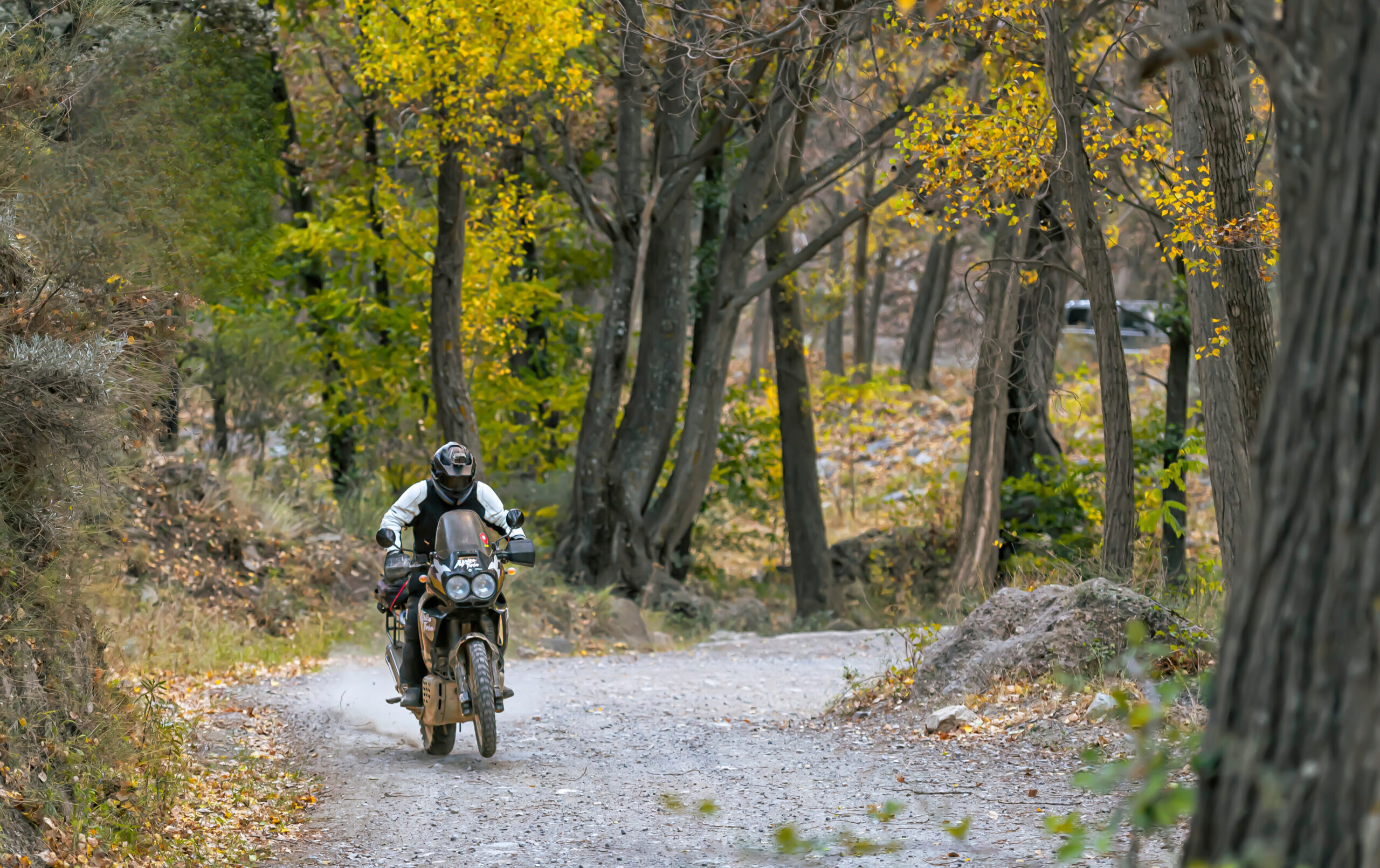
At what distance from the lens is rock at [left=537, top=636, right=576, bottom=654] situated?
49.8 ft

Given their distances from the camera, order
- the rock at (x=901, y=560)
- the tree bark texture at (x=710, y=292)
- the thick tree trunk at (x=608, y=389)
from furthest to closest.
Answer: the rock at (x=901, y=560)
the thick tree trunk at (x=608, y=389)
the tree bark texture at (x=710, y=292)

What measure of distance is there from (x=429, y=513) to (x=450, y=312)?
27.3ft

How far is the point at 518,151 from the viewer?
1930 cm

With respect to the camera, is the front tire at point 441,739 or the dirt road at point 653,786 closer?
the dirt road at point 653,786

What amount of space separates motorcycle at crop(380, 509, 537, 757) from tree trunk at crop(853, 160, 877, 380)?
60.2 feet

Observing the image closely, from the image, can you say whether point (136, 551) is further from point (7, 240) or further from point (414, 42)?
point (7, 240)

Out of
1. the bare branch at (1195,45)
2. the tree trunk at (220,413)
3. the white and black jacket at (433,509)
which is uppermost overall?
the tree trunk at (220,413)

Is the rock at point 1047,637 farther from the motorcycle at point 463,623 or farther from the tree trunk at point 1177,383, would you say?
the tree trunk at point 1177,383

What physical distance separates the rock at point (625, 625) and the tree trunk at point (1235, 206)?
31.2 feet

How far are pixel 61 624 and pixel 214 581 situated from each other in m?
8.39

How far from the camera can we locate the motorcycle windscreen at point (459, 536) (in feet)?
26.4

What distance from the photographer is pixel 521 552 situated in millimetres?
8242

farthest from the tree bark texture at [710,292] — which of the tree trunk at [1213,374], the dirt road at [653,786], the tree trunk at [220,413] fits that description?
the tree trunk at [1213,374]

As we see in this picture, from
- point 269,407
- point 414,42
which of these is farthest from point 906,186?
point 269,407
